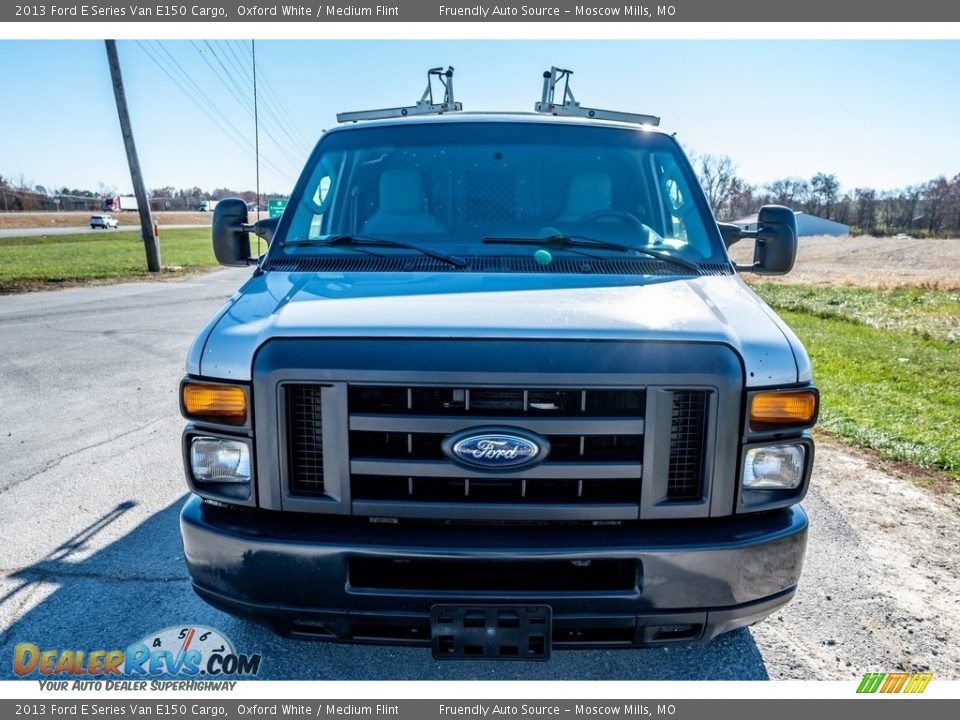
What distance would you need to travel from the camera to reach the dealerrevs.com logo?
9.02 feet

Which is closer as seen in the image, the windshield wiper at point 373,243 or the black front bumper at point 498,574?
the black front bumper at point 498,574

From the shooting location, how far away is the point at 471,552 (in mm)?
2223

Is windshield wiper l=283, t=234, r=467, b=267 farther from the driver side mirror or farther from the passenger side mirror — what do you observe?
the driver side mirror

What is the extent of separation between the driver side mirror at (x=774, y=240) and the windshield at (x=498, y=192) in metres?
0.42

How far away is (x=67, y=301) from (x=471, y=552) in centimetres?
1419

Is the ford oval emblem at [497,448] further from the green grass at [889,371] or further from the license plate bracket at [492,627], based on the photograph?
the green grass at [889,371]

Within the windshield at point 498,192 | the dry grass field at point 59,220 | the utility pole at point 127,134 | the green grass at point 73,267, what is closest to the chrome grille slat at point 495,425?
the windshield at point 498,192

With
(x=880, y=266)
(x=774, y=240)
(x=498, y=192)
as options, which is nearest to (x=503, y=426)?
(x=498, y=192)

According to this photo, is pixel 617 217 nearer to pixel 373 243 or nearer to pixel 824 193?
pixel 373 243

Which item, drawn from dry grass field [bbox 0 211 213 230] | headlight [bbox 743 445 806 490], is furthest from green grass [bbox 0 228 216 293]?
dry grass field [bbox 0 211 213 230]

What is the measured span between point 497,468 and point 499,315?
543mm

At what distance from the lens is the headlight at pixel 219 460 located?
2.39 meters

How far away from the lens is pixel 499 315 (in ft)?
7.82

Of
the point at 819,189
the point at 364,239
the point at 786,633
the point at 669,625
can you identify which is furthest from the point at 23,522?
the point at 819,189
